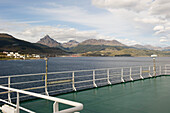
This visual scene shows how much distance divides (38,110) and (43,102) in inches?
37.2

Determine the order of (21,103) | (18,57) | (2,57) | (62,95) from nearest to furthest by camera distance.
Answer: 1. (21,103)
2. (62,95)
3. (2,57)
4. (18,57)

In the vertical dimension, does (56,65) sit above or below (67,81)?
below

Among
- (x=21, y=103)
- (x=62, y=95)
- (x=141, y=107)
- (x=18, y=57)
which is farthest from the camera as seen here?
(x=18, y=57)

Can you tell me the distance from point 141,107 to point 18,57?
154633 millimetres

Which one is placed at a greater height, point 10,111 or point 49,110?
point 10,111

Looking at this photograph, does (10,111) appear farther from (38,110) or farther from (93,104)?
(93,104)

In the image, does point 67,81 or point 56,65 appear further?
point 56,65

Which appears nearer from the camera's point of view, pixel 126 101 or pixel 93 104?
pixel 93 104

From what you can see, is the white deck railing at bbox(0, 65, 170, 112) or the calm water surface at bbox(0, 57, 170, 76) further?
the calm water surface at bbox(0, 57, 170, 76)

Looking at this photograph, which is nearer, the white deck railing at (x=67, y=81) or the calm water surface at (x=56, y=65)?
the white deck railing at (x=67, y=81)

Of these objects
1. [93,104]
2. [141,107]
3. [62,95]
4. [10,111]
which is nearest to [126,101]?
[141,107]

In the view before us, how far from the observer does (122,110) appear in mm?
5156

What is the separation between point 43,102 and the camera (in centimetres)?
605

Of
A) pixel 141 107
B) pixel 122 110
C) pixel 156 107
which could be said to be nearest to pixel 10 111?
pixel 122 110
